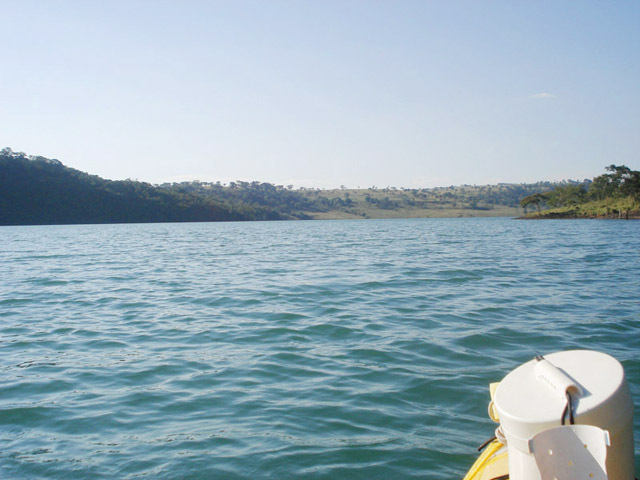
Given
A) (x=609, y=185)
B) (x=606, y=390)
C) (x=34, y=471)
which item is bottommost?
(x=34, y=471)

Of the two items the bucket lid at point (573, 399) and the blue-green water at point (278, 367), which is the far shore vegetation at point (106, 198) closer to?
the blue-green water at point (278, 367)

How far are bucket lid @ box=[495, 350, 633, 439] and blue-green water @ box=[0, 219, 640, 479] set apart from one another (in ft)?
7.29

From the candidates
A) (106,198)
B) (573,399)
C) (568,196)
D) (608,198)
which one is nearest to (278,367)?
(573,399)

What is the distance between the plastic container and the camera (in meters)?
3.14

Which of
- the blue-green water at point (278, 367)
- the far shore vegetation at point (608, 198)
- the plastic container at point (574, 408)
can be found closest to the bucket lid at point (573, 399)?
the plastic container at point (574, 408)

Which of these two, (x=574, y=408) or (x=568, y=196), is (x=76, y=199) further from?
(x=574, y=408)

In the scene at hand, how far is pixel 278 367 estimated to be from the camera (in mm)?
8664

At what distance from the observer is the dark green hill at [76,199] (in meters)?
117

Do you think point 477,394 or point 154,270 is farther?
point 154,270

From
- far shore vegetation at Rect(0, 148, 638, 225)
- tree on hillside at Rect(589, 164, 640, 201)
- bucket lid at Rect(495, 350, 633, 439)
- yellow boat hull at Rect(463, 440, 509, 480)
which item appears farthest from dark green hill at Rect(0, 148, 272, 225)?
bucket lid at Rect(495, 350, 633, 439)

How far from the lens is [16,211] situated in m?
114

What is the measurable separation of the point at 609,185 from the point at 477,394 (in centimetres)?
10828

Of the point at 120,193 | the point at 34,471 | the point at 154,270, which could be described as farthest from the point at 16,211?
the point at 34,471

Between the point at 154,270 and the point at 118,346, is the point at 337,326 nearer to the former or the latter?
the point at 118,346
